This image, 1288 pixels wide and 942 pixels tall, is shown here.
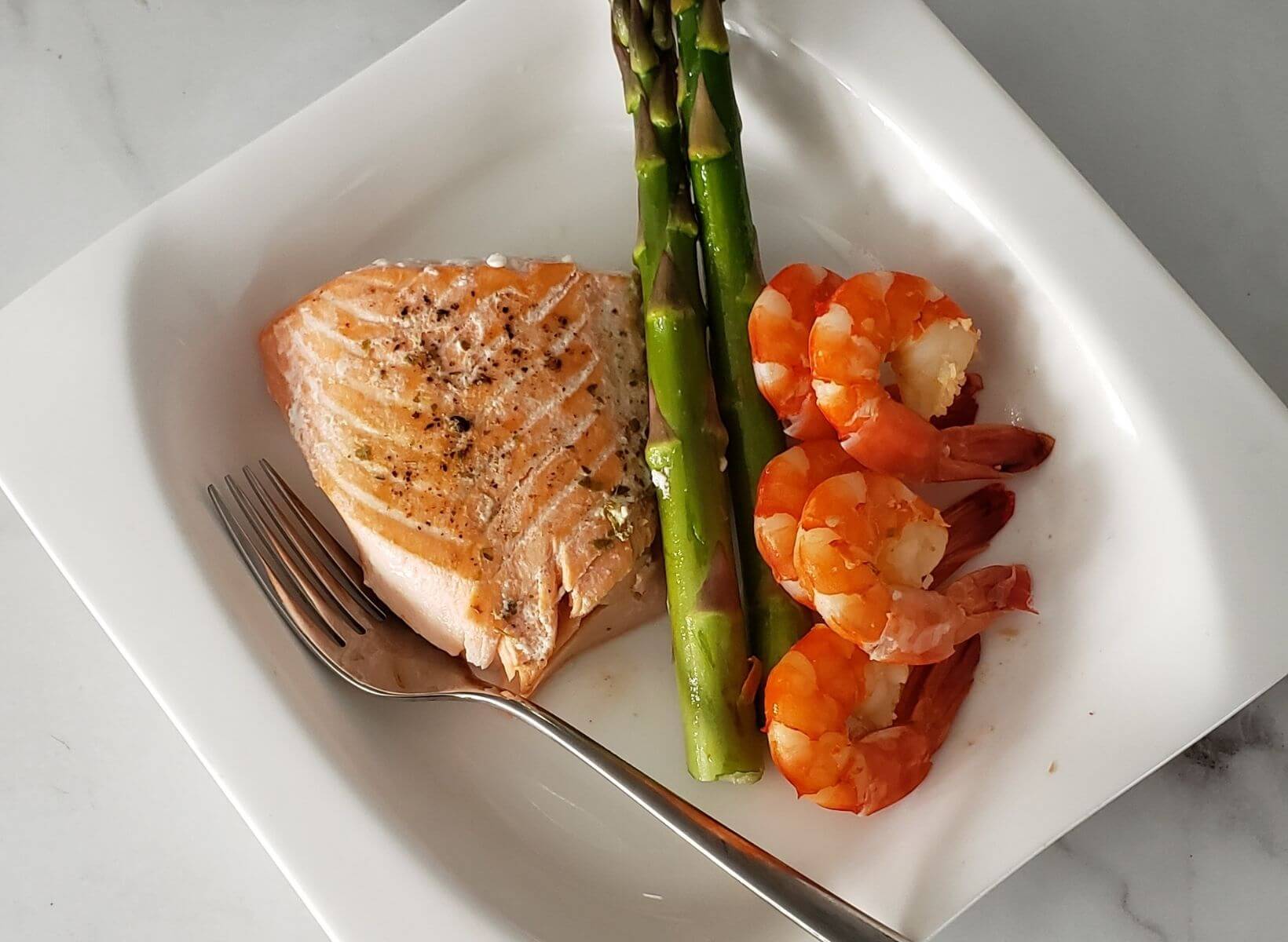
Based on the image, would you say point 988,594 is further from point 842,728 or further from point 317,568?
point 317,568

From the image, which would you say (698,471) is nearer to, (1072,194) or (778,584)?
(778,584)

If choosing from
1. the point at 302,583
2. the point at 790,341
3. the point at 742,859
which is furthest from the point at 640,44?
the point at 742,859

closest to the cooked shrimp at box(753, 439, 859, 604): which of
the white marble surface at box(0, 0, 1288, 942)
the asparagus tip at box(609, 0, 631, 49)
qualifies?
the white marble surface at box(0, 0, 1288, 942)

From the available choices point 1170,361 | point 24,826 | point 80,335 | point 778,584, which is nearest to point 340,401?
point 80,335

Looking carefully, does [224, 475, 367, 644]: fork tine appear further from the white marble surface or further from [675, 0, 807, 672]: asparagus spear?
[675, 0, 807, 672]: asparagus spear

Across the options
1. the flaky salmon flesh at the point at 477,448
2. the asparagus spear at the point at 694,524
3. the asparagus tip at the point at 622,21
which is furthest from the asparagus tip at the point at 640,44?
the flaky salmon flesh at the point at 477,448

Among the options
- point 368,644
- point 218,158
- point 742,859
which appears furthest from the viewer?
point 218,158
